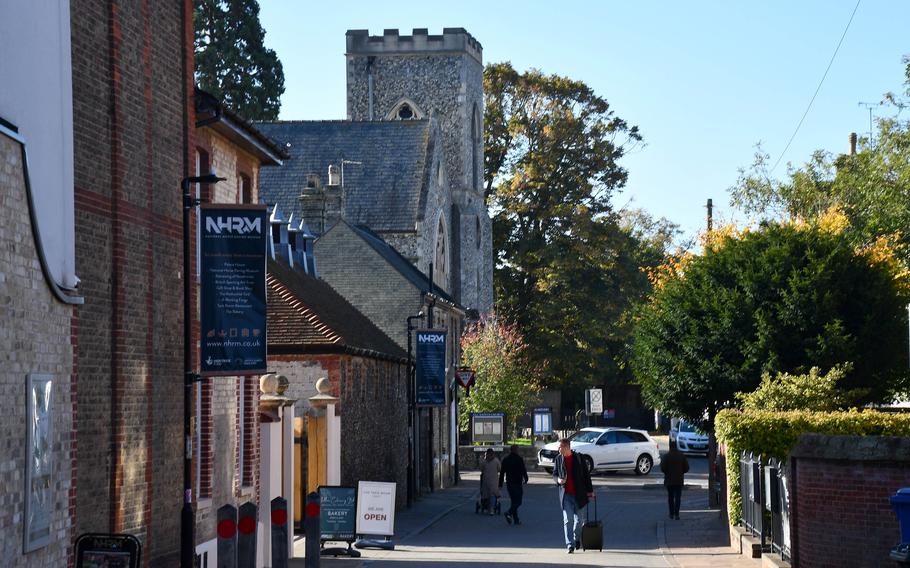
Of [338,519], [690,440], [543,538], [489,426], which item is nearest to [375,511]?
[338,519]

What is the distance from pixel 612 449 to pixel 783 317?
22.4m

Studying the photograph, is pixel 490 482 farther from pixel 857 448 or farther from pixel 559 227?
pixel 559 227

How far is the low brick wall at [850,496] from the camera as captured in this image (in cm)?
1625

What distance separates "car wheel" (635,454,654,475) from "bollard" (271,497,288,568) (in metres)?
33.8

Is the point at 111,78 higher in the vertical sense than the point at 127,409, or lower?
higher

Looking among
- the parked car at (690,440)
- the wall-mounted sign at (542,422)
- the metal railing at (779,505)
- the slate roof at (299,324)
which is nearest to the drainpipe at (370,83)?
the wall-mounted sign at (542,422)

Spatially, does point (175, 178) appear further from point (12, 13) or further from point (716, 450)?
point (716, 450)

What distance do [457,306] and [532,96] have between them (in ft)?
73.8

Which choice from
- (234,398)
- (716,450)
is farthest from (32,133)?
(716,450)

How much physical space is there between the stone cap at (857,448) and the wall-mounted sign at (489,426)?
33.3 metres

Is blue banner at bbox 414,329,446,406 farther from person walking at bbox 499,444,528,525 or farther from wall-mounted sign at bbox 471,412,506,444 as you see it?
wall-mounted sign at bbox 471,412,506,444

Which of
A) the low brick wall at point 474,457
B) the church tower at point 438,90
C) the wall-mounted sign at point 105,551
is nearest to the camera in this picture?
→ the wall-mounted sign at point 105,551

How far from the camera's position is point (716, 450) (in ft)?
112

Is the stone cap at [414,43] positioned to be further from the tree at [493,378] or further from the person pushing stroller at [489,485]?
the person pushing stroller at [489,485]
